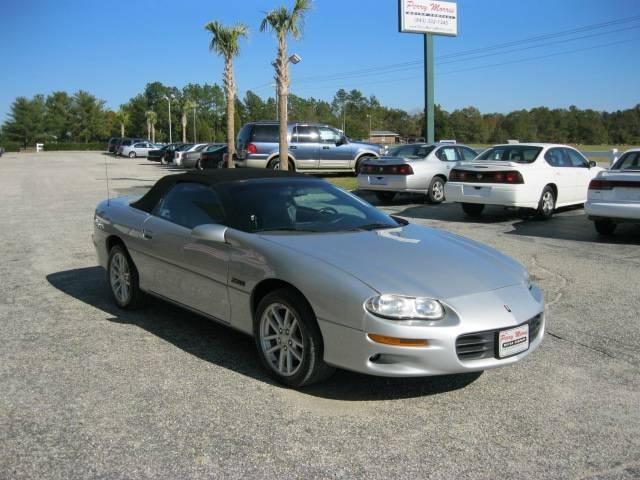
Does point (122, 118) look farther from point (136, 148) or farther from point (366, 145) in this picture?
point (366, 145)

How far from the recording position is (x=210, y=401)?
3811 millimetres

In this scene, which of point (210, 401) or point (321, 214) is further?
point (321, 214)

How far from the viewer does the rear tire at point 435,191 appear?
14.7 meters

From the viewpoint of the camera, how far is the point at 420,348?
3.54 m

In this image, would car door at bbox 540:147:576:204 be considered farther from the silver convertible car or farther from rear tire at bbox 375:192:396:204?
the silver convertible car

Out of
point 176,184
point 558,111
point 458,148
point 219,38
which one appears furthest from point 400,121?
point 176,184

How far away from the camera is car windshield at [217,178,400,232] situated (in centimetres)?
461

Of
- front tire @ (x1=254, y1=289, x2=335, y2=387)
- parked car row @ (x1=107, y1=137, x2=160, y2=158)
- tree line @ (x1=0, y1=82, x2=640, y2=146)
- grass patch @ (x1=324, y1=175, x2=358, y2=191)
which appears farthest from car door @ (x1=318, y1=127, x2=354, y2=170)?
tree line @ (x1=0, y1=82, x2=640, y2=146)

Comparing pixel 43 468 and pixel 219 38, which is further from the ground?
pixel 219 38

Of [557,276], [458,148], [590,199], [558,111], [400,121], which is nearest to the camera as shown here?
[557,276]

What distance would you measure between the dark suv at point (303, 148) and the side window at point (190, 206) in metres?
14.8

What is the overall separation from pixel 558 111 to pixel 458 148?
104737 millimetres

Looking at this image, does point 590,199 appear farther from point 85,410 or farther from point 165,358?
point 85,410

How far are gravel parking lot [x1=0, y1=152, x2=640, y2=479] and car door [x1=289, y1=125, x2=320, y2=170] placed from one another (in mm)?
15240
